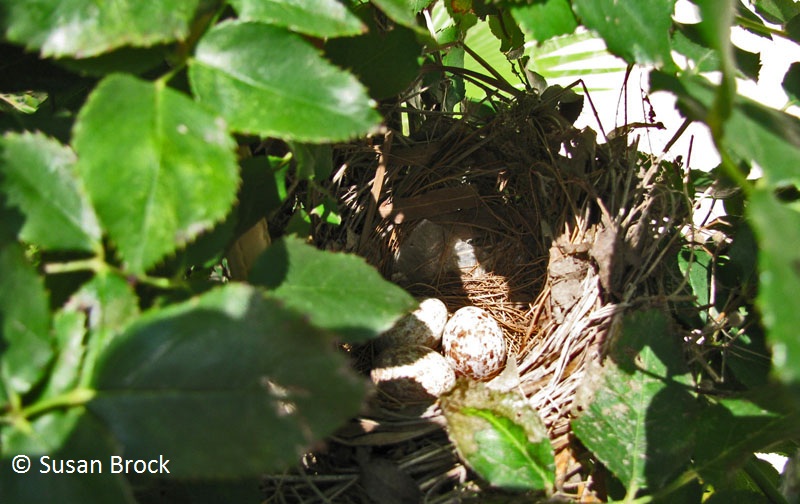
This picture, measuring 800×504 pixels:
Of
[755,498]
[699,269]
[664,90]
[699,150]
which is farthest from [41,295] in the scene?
[699,150]

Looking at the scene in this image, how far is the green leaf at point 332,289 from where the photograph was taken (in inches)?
17.2

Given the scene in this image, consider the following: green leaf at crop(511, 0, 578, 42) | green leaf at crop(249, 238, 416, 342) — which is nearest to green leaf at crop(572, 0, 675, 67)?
green leaf at crop(511, 0, 578, 42)

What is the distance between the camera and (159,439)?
33cm

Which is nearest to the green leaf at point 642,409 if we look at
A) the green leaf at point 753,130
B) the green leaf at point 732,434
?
the green leaf at point 732,434

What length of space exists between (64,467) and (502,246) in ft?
3.38

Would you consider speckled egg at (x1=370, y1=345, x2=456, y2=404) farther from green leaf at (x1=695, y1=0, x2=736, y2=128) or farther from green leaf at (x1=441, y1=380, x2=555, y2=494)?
green leaf at (x1=695, y1=0, x2=736, y2=128)

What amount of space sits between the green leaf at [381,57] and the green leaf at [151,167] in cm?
23

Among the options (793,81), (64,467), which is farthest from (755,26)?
(64,467)

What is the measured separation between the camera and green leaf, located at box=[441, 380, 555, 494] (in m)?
0.62

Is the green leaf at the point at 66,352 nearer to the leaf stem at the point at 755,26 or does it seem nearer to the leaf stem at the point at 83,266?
the leaf stem at the point at 83,266

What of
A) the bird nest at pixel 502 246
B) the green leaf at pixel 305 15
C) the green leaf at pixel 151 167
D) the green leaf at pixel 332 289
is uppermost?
the green leaf at pixel 305 15

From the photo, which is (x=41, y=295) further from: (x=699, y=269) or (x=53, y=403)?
(x=699, y=269)

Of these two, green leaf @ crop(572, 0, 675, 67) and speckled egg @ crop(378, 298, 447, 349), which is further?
speckled egg @ crop(378, 298, 447, 349)

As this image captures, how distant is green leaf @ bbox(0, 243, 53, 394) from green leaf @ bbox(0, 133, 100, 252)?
0.03 meters
